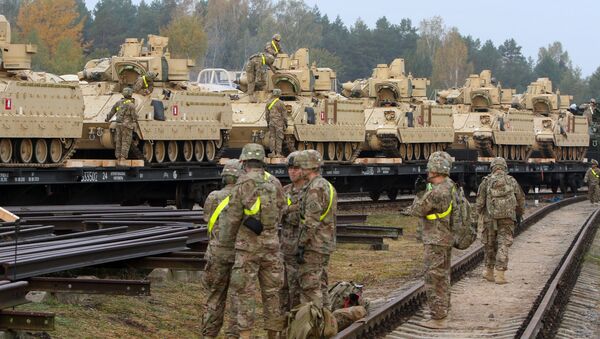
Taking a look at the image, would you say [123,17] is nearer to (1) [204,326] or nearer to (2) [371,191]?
(2) [371,191]

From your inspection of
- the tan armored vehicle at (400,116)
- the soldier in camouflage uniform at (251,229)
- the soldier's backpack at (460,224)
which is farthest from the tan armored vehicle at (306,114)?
the soldier in camouflage uniform at (251,229)

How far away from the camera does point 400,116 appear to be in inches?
1521

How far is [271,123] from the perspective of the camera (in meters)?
30.5

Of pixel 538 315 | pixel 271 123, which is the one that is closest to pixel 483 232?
pixel 538 315

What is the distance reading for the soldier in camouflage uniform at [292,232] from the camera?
487 inches

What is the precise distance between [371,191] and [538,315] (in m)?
23.8

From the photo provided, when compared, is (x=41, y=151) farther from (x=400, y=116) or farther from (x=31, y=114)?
(x=400, y=116)

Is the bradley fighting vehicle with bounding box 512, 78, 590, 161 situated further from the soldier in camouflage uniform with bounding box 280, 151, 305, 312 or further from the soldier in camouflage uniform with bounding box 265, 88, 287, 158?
the soldier in camouflage uniform with bounding box 280, 151, 305, 312

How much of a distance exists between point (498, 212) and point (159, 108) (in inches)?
442

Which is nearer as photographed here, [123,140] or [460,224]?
[460,224]

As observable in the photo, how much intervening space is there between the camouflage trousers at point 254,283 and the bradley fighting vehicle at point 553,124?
37.6 m

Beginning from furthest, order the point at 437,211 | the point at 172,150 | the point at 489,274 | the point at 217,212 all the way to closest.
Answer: the point at 172,150 < the point at 489,274 < the point at 437,211 < the point at 217,212

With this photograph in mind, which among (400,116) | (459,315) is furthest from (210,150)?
(459,315)

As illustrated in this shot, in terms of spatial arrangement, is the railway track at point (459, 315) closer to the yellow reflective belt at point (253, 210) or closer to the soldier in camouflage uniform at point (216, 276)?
the soldier in camouflage uniform at point (216, 276)
